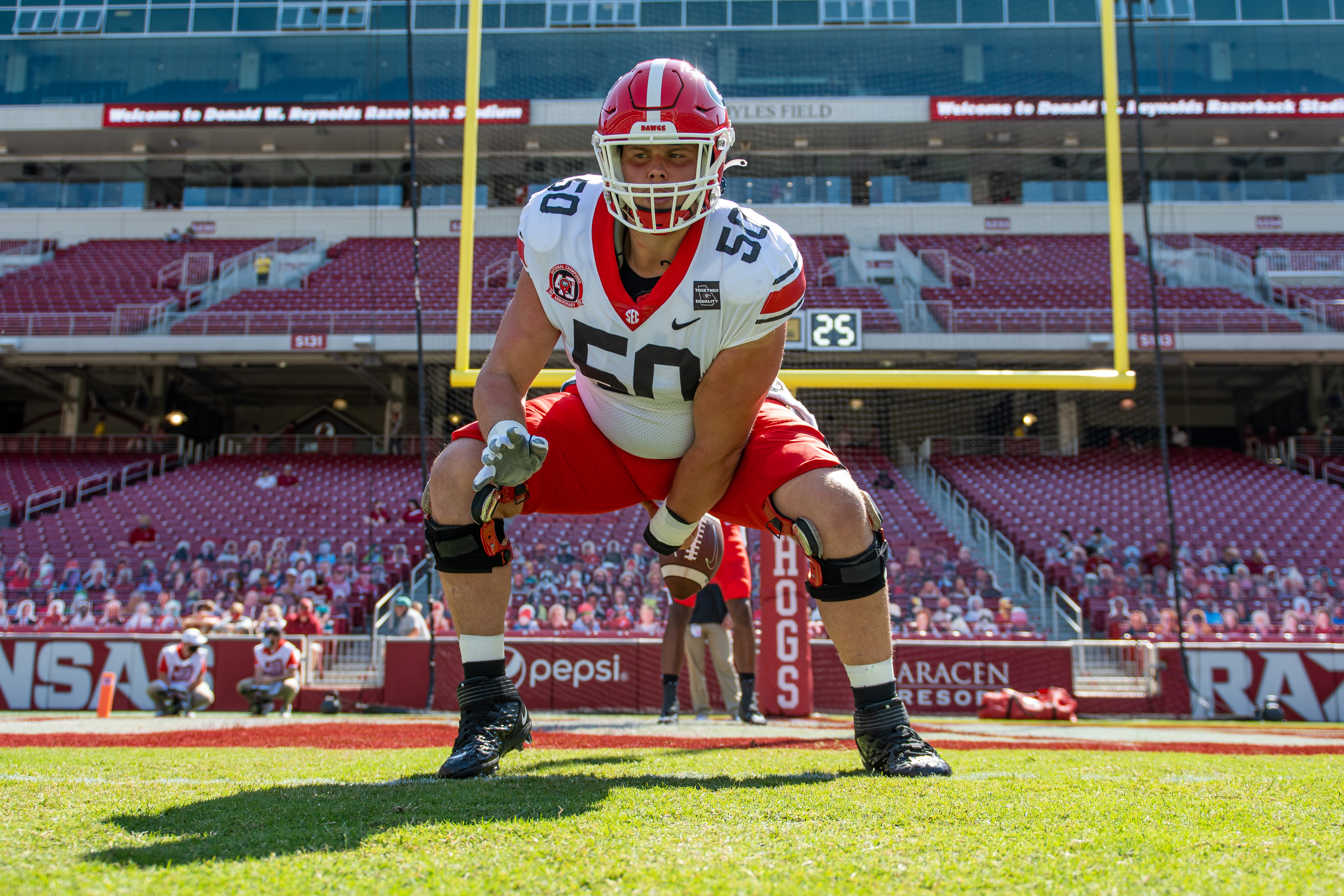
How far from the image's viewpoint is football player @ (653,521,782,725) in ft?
20.6

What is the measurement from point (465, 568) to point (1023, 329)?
17.5m

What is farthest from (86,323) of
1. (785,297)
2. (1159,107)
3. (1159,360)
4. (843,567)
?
(1159,107)

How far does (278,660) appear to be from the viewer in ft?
31.3

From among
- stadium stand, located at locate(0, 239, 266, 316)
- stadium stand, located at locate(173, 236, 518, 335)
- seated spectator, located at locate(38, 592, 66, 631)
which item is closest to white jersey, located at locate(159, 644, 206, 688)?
seated spectator, located at locate(38, 592, 66, 631)

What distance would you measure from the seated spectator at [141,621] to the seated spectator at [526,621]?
4167 mm

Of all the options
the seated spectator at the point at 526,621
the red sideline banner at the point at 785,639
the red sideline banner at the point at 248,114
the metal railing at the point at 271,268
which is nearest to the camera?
the red sideline banner at the point at 785,639

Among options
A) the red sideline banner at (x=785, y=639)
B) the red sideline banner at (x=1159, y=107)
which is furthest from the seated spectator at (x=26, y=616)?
the red sideline banner at (x=1159, y=107)

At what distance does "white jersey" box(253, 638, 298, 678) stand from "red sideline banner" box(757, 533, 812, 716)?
15.2 ft

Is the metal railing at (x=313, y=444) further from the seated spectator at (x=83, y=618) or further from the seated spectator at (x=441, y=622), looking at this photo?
the seated spectator at (x=441, y=622)

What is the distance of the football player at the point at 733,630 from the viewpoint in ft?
20.6

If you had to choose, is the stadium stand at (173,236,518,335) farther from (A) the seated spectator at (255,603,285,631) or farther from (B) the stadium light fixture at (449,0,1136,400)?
(B) the stadium light fixture at (449,0,1136,400)

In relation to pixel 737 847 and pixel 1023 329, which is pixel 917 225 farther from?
pixel 737 847

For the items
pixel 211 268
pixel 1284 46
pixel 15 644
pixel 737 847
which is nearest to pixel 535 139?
pixel 15 644

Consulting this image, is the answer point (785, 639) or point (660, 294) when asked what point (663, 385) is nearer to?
point (660, 294)
